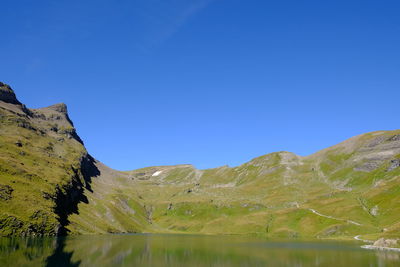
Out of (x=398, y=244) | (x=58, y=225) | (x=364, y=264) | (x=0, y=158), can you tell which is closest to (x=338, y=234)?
(x=398, y=244)

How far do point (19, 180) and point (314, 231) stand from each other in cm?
18044

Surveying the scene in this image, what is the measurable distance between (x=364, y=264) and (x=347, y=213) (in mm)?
150678

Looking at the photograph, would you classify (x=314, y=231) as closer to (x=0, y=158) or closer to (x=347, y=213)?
(x=347, y=213)

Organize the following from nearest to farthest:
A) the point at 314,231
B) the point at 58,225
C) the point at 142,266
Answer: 1. the point at 142,266
2. the point at 58,225
3. the point at 314,231

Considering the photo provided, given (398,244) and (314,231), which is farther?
(314,231)

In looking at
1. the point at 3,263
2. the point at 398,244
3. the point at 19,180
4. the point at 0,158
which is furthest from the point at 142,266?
the point at 0,158

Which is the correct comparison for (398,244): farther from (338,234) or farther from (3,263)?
(3,263)

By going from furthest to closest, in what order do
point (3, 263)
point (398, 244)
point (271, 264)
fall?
point (398, 244) < point (271, 264) < point (3, 263)

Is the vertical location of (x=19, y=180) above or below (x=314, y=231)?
above

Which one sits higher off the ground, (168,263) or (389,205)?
(389,205)

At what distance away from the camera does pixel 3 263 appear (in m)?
53.2

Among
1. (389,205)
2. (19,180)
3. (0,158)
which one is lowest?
(389,205)

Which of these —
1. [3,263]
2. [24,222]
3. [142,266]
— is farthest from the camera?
[24,222]

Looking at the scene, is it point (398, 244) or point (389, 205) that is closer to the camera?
point (398, 244)
